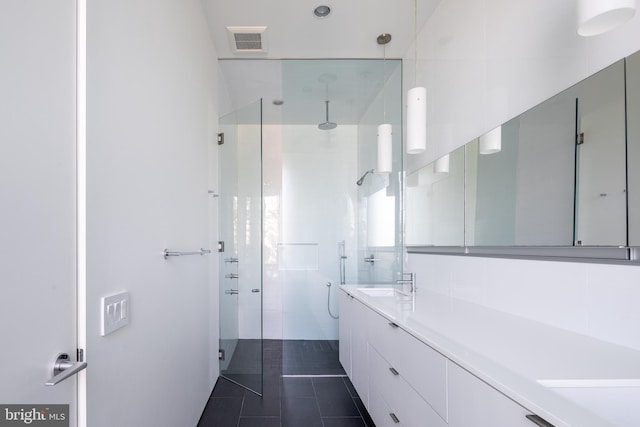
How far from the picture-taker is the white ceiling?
2.53 meters

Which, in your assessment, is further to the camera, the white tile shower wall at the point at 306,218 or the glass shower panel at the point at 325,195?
the white tile shower wall at the point at 306,218

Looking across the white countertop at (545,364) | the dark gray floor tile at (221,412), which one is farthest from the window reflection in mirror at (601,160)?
the dark gray floor tile at (221,412)

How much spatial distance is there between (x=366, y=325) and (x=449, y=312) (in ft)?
2.27

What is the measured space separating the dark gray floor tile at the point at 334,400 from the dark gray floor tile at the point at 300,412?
67mm

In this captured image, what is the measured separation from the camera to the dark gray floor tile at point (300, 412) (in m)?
2.40

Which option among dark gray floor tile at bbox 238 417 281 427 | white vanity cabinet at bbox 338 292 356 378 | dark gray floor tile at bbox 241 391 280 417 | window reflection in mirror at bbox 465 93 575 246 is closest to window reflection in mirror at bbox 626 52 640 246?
window reflection in mirror at bbox 465 93 575 246

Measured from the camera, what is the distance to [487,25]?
1.90 m

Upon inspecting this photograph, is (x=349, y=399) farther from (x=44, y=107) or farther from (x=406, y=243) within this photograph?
(x=44, y=107)

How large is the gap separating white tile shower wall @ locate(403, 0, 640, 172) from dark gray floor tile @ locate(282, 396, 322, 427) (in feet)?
7.00

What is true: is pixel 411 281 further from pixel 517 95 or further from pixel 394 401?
pixel 517 95

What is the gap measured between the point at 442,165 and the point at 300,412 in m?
2.12

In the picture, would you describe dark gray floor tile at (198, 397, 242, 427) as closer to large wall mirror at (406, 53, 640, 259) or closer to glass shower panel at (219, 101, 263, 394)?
glass shower panel at (219, 101, 263, 394)

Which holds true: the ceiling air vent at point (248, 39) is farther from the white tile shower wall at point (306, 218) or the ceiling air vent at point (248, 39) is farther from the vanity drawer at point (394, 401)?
Result: the vanity drawer at point (394, 401)

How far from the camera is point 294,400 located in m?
2.77
